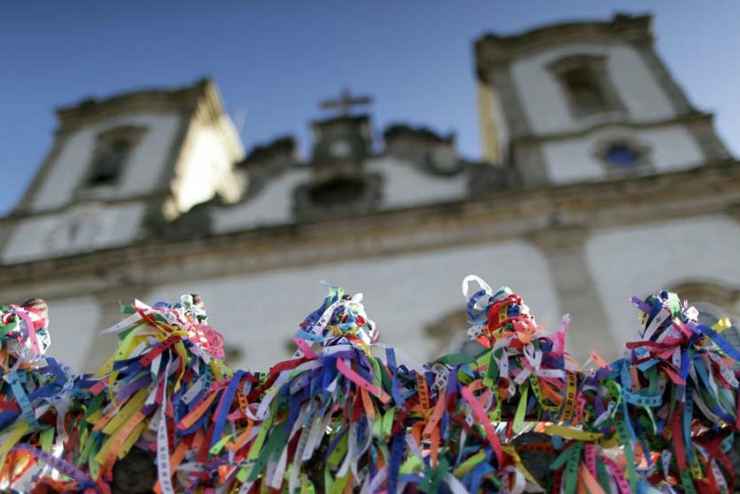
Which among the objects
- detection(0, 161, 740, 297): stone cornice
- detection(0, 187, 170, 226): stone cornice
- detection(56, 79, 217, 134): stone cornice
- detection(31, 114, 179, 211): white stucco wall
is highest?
detection(56, 79, 217, 134): stone cornice

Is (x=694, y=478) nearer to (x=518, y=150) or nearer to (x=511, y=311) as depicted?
(x=511, y=311)

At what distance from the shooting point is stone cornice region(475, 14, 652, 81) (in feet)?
42.4

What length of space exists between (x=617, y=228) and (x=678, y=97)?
405cm

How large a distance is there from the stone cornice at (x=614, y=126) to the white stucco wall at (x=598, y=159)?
0.19ft

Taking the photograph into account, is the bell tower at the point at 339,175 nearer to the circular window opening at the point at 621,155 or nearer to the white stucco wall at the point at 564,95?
the white stucco wall at the point at 564,95

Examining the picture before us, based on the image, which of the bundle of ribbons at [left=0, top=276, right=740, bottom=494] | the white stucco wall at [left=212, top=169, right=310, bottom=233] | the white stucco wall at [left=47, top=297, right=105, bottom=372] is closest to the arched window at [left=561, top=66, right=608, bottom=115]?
the white stucco wall at [left=212, top=169, right=310, bottom=233]

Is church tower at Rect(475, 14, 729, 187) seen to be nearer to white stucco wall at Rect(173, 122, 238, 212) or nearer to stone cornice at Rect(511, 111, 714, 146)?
stone cornice at Rect(511, 111, 714, 146)

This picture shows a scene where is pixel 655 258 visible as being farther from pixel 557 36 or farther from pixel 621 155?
pixel 557 36

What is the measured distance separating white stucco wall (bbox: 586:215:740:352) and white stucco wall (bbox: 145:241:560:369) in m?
0.71

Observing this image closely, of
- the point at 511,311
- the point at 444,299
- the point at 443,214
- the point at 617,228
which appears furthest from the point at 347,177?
the point at 511,311

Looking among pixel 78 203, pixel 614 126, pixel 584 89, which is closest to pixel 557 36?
pixel 584 89

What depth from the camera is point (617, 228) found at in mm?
8562

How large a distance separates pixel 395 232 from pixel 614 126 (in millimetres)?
4412

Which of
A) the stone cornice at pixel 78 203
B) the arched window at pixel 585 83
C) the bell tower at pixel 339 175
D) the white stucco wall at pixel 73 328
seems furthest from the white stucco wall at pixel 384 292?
the arched window at pixel 585 83
